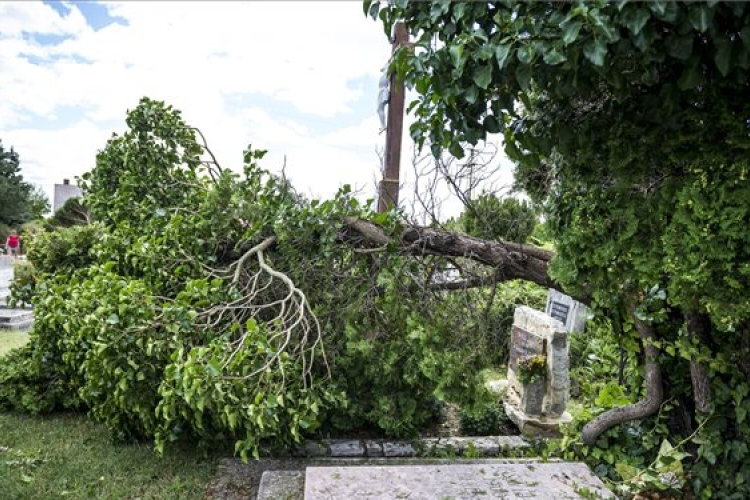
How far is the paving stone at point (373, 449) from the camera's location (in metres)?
4.51

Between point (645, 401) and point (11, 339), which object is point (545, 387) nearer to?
point (645, 401)

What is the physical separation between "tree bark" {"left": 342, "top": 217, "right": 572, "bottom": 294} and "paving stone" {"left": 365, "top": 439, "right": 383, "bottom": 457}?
5.45ft

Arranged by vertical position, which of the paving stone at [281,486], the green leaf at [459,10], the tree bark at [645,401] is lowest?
the paving stone at [281,486]

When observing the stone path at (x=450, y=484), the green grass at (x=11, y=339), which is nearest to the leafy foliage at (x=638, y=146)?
the stone path at (x=450, y=484)

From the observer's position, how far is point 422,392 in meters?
4.80

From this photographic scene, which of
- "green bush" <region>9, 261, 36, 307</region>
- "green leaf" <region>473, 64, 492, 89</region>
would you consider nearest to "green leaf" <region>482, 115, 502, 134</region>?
"green leaf" <region>473, 64, 492, 89</region>

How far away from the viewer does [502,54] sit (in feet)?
5.70

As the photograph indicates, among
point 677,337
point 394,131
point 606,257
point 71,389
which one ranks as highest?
point 394,131

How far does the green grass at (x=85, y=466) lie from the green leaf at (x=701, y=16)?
3.72 metres

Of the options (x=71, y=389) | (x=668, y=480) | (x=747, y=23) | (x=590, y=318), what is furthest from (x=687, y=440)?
(x=71, y=389)

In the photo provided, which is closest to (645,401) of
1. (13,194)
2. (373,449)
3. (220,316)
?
(373,449)

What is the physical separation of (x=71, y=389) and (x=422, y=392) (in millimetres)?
3223

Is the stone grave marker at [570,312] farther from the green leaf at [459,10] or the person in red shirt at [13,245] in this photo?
the person in red shirt at [13,245]

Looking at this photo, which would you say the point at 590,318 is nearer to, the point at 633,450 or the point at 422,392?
the point at 633,450
